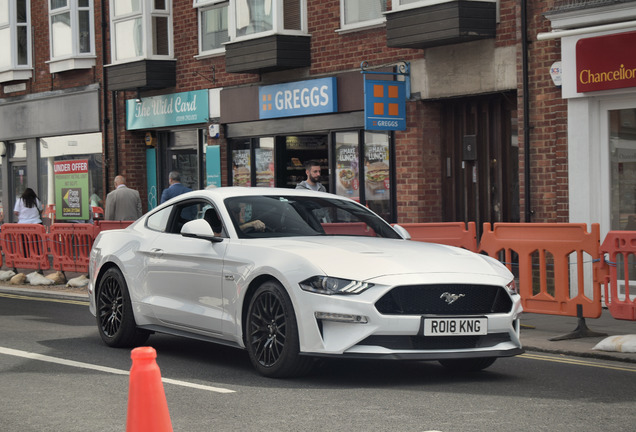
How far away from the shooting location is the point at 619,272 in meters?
10.8

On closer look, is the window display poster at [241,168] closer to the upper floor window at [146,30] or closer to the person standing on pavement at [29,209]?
the upper floor window at [146,30]

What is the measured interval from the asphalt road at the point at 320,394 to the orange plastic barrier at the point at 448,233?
257 centimetres

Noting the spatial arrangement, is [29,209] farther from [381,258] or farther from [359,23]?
[381,258]

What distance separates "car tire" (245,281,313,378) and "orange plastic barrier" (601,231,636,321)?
3.75 meters

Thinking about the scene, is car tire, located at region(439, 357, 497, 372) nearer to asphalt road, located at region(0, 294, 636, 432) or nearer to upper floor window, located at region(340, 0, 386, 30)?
asphalt road, located at region(0, 294, 636, 432)

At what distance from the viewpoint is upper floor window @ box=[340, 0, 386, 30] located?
62.3 feet

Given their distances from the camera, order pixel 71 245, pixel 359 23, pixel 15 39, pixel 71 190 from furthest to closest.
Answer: pixel 15 39 < pixel 71 190 < pixel 359 23 < pixel 71 245

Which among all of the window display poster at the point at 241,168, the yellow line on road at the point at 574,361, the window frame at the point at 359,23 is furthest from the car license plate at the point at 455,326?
the window display poster at the point at 241,168

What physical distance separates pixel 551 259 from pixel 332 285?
4263mm

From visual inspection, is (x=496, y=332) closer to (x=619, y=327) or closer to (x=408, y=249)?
(x=408, y=249)

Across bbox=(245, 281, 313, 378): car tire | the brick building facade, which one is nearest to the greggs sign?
the brick building facade

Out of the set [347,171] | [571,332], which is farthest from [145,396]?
[347,171]

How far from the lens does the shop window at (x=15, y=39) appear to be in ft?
95.0

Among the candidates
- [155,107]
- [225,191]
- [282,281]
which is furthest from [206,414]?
[155,107]
